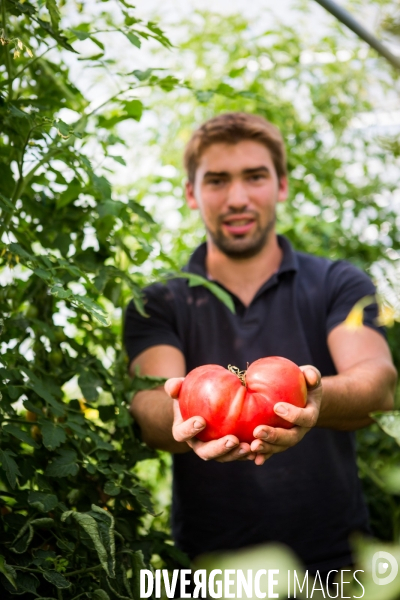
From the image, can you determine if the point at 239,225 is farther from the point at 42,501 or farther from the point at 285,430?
the point at 42,501

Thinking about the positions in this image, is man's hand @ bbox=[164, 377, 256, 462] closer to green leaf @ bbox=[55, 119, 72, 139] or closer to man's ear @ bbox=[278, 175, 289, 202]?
green leaf @ bbox=[55, 119, 72, 139]

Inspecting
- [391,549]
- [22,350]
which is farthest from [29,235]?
[391,549]

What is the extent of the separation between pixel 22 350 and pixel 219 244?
2.96ft

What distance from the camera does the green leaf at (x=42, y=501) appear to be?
1.18 metres

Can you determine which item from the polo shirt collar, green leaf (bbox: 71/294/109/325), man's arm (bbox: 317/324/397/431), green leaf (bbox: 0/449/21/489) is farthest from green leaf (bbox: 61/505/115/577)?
the polo shirt collar

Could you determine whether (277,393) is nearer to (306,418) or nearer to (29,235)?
(306,418)

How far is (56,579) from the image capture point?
1092 mm

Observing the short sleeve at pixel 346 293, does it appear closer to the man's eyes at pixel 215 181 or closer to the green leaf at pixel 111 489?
the man's eyes at pixel 215 181

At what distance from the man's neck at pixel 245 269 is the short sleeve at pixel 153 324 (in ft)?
0.77

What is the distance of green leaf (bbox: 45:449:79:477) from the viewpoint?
126cm

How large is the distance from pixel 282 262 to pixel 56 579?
4.59ft

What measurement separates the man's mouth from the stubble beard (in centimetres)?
2

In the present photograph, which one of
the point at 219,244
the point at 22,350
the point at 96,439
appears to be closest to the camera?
the point at 96,439

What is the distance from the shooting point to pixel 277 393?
1178 millimetres
